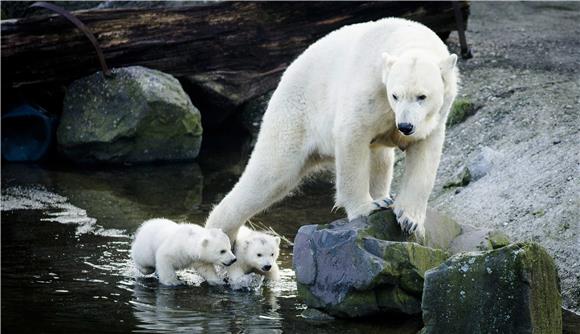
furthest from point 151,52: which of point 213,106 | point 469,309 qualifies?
point 469,309

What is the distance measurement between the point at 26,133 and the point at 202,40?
2.39 m

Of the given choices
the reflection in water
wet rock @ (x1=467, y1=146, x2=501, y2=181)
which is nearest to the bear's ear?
the reflection in water

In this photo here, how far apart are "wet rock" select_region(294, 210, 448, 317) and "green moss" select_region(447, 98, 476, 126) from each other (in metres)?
4.71

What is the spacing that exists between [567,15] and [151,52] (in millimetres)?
6303

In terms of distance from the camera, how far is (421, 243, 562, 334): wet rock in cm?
550

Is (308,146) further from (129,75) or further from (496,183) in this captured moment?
Result: (129,75)

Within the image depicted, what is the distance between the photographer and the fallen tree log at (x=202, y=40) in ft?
37.8

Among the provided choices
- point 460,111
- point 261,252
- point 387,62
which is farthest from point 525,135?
point 387,62

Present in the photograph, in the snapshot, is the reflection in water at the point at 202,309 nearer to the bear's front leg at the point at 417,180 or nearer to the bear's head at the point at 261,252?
the bear's head at the point at 261,252

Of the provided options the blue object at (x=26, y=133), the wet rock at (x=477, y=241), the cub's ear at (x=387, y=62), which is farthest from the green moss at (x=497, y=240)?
the blue object at (x=26, y=133)

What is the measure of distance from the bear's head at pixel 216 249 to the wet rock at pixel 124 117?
15.3ft

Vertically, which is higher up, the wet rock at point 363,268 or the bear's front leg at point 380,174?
the bear's front leg at point 380,174

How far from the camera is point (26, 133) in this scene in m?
12.4

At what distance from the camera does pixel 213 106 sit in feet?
43.1
